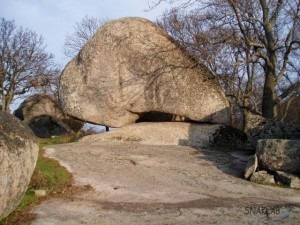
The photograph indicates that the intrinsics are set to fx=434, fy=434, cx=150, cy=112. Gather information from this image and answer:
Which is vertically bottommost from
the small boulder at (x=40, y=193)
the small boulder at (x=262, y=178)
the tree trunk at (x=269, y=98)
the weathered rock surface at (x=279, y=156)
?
the small boulder at (x=40, y=193)

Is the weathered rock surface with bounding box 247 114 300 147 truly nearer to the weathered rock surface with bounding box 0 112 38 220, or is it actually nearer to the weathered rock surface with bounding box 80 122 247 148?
the weathered rock surface with bounding box 80 122 247 148

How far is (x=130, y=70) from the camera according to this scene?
706 inches

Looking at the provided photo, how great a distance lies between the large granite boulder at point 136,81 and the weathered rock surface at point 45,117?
9.18 m

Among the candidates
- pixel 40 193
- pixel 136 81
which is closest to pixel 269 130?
pixel 136 81

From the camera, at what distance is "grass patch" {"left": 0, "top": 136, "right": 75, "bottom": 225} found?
813 cm

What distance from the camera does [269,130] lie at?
660 inches

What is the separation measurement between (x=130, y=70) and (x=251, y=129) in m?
5.45

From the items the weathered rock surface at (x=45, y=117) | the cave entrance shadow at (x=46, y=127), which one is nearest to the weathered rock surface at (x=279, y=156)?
the weathered rock surface at (x=45, y=117)

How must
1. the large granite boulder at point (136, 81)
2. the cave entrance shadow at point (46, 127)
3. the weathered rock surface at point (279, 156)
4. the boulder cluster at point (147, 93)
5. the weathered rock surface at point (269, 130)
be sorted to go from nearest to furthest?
1. the weathered rock surface at point (279, 156)
2. the weathered rock surface at point (269, 130)
3. the boulder cluster at point (147, 93)
4. the large granite boulder at point (136, 81)
5. the cave entrance shadow at point (46, 127)

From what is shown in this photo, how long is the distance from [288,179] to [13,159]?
7.43m

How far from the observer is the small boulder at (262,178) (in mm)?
11632

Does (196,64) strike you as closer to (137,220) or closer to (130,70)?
(130,70)

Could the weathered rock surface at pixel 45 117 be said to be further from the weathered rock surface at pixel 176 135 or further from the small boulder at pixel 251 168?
the small boulder at pixel 251 168

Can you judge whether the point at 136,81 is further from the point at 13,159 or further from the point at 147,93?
the point at 13,159
